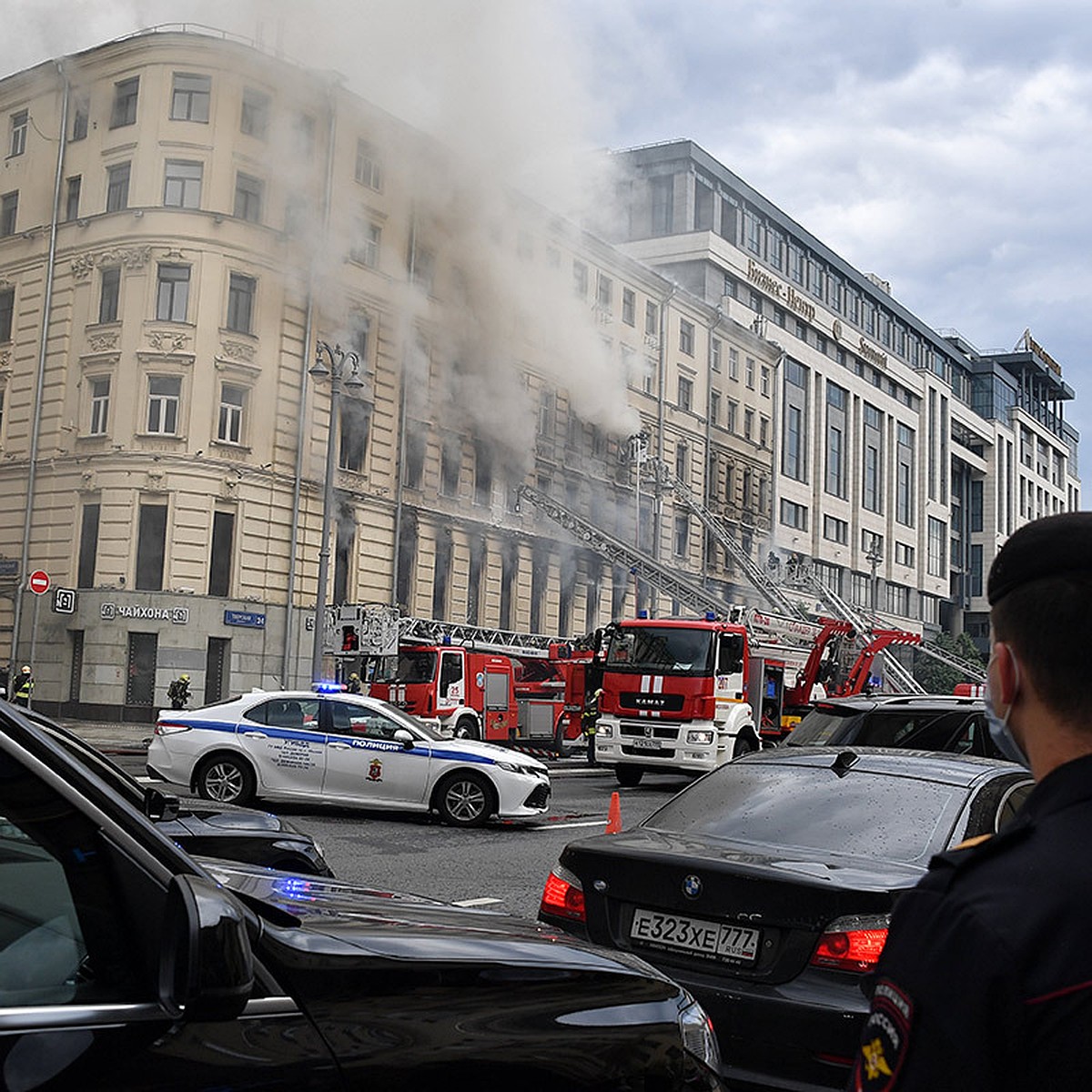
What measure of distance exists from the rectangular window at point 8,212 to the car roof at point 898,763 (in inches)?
1363

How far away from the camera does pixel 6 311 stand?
35312 millimetres

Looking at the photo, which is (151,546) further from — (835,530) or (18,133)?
(835,530)

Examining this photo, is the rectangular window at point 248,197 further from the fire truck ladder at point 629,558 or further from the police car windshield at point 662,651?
the police car windshield at point 662,651

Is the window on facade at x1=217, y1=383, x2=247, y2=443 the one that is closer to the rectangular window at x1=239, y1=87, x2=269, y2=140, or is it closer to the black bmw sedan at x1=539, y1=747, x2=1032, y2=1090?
the rectangular window at x1=239, y1=87, x2=269, y2=140

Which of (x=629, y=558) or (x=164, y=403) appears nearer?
(x=164, y=403)

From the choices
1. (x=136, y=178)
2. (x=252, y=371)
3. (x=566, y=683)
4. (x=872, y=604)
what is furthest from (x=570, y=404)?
(x=872, y=604)

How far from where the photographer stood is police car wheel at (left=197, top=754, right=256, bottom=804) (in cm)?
1370

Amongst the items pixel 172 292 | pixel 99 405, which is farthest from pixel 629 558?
pixel 99 405

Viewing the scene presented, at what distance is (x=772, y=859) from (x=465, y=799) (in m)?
9.22

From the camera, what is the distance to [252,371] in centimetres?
3338

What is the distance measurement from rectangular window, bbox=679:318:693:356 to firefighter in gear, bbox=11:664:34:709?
2936cm

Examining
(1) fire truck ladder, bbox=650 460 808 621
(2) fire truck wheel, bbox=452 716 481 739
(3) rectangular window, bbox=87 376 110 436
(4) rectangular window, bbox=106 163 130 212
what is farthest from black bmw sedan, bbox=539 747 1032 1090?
(1) fire truck ladder, bbox=650 460 808 621

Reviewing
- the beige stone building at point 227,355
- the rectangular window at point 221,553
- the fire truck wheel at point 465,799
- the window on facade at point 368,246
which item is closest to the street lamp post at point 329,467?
the beige stone building at point 227,355

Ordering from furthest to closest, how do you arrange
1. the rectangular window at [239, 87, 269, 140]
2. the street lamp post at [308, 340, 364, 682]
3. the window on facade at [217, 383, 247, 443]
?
the rectangular window at [239, 87, 269, 140], the window on facade at [217, 383, 247, 443], the street lamp post at [308, 340, 364, 682]
